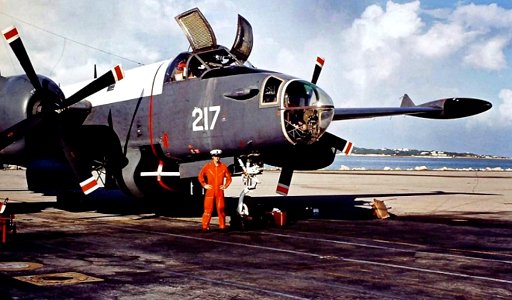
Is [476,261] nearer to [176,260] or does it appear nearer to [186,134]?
[176,260]

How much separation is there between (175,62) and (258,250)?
7.03m

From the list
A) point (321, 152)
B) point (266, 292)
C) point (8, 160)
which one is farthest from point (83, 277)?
point (8, 160)

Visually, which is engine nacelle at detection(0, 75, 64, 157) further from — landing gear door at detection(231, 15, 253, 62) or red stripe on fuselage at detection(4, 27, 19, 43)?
landing gear door at detection(231, 15, 253, 62)

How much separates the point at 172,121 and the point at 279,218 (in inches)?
155

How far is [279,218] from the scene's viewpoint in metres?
Result: 15.2

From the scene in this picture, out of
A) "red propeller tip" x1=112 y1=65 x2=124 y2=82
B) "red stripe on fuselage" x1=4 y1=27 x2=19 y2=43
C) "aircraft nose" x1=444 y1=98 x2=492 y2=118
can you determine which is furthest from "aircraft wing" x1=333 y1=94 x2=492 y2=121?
"red stripe on fuselage" x1=4 y1=27 x2=19 y2=43

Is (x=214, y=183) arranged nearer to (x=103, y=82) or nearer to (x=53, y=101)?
(x=103, y=82)

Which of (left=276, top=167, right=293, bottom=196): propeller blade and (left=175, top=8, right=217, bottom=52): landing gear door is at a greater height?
(left=175, top=8, right=217, bottom=52): landing gear door

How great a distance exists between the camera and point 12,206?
2122 cm

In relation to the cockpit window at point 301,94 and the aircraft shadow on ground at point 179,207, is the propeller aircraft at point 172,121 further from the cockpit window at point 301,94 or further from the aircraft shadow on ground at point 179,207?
the aircraft shadow on ground at point 179,207

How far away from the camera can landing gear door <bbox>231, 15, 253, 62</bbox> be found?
54.1ft

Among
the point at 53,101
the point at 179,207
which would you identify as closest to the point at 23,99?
the point at 53,101

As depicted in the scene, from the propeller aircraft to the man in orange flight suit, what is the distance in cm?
40

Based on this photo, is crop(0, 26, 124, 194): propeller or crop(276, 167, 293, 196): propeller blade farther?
crop(276, 167, 293, 196): propeller blade
